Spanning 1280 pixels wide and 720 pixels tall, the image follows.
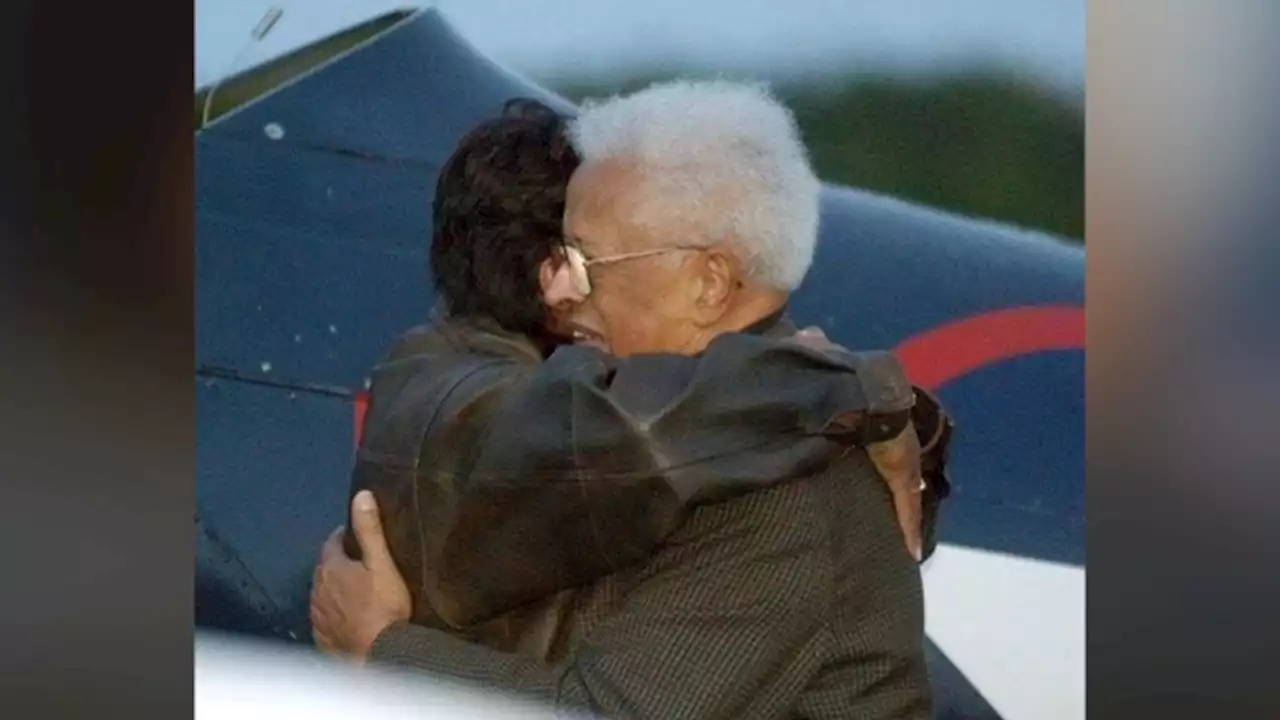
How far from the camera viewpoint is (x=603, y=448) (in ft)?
7.59

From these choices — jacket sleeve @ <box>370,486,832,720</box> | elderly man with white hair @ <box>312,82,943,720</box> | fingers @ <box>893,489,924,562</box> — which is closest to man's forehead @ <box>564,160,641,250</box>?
elderly man with white hair @ <box>312,82,943,720</box>

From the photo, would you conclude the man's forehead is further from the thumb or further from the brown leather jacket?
the thumb

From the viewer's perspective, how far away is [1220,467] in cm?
255

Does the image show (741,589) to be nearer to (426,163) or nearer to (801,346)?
(801,346)

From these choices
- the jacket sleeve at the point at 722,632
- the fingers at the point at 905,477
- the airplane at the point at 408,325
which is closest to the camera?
the jacket sleeve at the point at 722,632

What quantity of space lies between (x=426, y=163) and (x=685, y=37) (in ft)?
1.72

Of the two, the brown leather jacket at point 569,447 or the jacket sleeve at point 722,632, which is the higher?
the brown leather jacket at point 569,447

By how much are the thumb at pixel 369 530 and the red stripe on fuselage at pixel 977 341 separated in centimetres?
100

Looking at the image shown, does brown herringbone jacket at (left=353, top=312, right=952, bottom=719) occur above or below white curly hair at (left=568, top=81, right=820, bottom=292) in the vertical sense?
below

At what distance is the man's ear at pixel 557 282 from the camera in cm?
243

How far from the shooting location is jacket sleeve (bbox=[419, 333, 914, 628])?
7.47 ft

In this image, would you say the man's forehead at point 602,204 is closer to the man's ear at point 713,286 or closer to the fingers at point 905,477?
the man's ear at point 713,286

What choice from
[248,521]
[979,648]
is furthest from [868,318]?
[248,521]

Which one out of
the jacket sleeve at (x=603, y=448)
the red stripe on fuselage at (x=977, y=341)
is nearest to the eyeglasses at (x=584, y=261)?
the jacket sleeve at (x=603, y=448)
